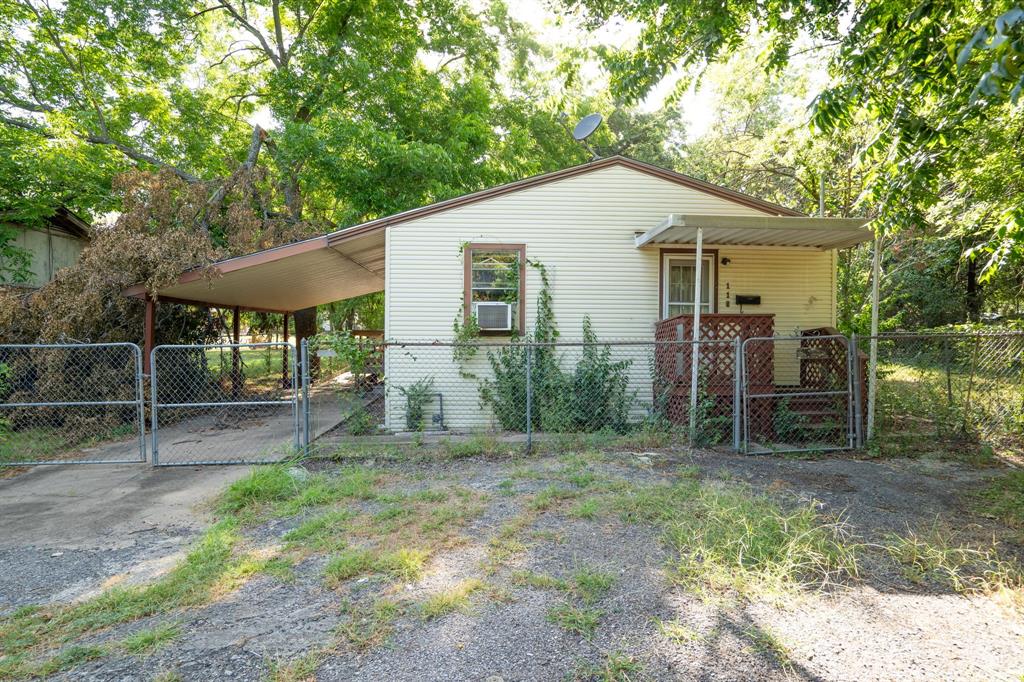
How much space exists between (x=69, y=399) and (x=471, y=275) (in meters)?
6.66

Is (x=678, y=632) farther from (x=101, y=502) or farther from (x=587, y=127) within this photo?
(x=587, y=127)

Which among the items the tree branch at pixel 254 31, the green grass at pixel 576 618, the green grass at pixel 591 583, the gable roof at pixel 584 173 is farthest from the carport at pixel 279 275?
the tree branch at pixel 254 31

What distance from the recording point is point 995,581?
3.46 m

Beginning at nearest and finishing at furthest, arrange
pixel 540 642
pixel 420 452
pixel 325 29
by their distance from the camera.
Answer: pixel 540 642 → pixel 420 452 → pixel 325 29

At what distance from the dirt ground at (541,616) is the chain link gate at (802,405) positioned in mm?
2442

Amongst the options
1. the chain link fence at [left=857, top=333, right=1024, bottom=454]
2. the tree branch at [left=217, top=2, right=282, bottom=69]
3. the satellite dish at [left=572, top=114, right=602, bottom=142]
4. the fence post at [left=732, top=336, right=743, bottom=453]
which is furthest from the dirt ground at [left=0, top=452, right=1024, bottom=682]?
the tree branch at [left=217, top=2, right=282, bottom=69]

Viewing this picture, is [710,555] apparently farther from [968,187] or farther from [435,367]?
[968,187]

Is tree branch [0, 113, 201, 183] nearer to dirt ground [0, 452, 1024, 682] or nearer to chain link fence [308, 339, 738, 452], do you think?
chain link fence [308, 339, 738, 452]

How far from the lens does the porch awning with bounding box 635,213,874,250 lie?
7266 millimetres

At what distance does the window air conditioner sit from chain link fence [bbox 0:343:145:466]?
17.2 feet

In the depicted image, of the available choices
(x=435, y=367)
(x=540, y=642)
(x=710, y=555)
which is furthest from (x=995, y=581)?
(x=435, y=367)

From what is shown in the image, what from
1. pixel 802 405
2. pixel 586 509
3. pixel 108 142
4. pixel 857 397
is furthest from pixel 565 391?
pixel 108 142

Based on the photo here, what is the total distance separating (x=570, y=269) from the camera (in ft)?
30.0

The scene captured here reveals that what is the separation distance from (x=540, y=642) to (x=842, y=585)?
199cm
